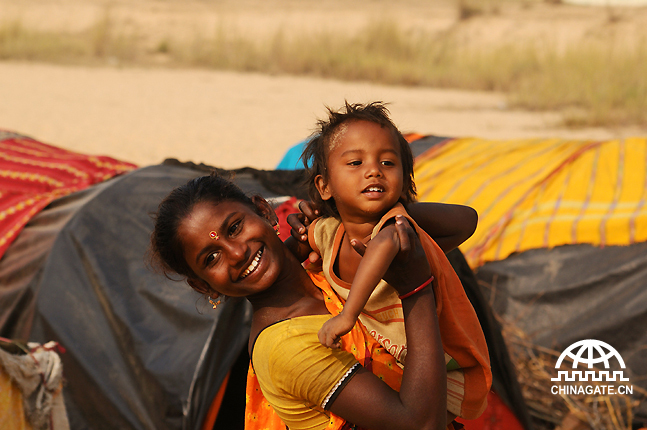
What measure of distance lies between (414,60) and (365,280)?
14.7 meters

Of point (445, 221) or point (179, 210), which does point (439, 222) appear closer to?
point (445, 221)

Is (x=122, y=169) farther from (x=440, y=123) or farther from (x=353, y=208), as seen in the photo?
(x=440, y=123)

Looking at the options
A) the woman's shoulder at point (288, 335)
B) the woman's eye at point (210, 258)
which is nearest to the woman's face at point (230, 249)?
the woman's eye at point (210, 258)

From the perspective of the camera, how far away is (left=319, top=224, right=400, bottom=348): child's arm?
4.35 ft

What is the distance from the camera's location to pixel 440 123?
32.2 feet

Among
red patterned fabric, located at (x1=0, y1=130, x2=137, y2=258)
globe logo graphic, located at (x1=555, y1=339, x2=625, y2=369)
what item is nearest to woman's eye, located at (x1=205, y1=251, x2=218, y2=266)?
red patterned fabric, located at (x1=0, y1=130, x2=137, y2=258)

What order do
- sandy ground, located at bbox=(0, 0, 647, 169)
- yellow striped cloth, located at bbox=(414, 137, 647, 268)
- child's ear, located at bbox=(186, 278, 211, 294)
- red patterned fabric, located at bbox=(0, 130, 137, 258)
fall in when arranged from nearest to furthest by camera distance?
child's ear, located at bbox=(186, 278, 211, 294), red patterned fabric, located at bbox=(0, 130, 137, 258), yellow striped cloth, located at bbox=(414, 137, 647, 268), sandy ground, located at bbox=(0, 0, 647, 169)

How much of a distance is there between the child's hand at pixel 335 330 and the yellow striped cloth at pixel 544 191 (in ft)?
8.50

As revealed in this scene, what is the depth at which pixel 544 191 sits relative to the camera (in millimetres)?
3971

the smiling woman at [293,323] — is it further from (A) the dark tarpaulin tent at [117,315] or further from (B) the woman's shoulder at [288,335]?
(A) the dark tarpaulin tent at [117,315]

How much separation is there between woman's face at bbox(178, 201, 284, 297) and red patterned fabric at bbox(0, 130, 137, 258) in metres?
2.02

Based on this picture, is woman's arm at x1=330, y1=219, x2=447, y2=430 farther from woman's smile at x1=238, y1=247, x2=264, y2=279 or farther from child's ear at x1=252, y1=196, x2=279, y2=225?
child's ear at x1=252, y1=196, x2=279, y2=225

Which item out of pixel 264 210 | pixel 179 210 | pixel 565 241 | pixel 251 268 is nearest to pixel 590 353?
pixel 565 241

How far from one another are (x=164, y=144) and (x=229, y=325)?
628 centimetres
